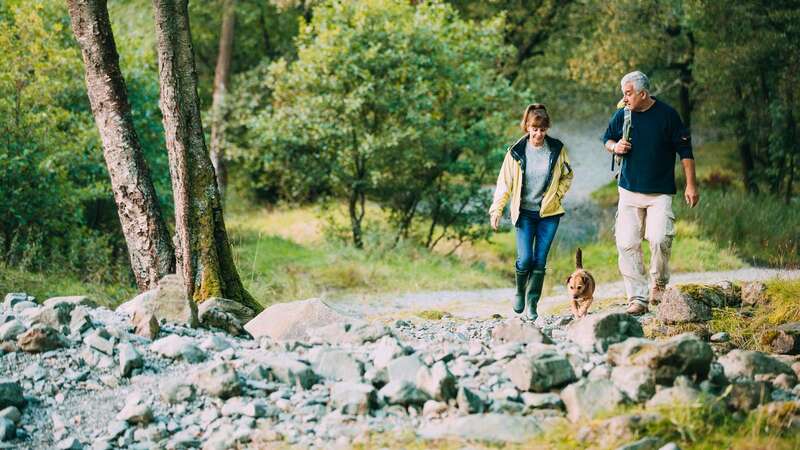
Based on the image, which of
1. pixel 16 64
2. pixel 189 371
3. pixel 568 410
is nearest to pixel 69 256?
pixel 16 64

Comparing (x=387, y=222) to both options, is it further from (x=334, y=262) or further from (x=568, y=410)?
(x=568, y=410)

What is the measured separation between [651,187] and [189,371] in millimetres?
4465

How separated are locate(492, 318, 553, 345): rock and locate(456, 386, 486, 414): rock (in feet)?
3.88

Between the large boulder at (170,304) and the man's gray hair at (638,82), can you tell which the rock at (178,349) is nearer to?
the large boulder at (170,304)

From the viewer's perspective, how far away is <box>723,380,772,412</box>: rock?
535 cm

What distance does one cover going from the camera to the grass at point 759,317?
26.0 feet

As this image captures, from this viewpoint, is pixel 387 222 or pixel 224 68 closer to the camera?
pixel 387 222

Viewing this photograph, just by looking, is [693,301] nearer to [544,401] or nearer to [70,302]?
[544,401]

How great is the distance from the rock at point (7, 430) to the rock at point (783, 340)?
19.0ft

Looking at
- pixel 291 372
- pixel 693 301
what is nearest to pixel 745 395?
pixel 291 372

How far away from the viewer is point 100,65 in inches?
343

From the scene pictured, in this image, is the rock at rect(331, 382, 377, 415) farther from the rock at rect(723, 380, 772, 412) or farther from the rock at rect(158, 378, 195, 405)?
the rock at rect(723, 380, 772, 412)

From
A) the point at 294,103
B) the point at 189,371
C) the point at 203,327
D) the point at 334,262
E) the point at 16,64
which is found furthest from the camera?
the point at 294,103

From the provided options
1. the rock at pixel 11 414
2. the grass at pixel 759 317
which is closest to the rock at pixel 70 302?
the rock at pixel 11 414
